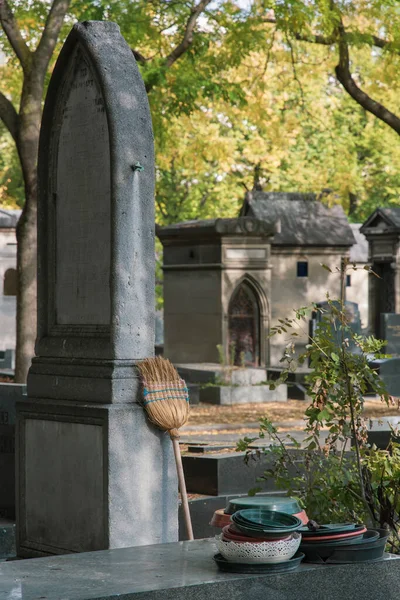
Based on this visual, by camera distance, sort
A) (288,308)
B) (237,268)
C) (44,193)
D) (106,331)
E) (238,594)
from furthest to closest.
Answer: (288,308), (237,268), (44,193), (106,331), (238,594)

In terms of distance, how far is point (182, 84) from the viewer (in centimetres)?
1797

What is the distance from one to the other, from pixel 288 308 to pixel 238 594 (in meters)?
22.5

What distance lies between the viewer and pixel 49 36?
14.9 m

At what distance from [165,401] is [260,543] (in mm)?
2141

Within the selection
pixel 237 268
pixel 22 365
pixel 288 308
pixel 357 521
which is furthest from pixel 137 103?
pixel 288 308

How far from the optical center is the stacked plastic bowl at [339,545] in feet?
16.4

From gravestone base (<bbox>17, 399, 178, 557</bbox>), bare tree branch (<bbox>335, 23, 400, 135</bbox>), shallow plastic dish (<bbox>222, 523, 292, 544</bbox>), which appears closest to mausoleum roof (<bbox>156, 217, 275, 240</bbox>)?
bare tree branch (<bbox>335, 23, 400, 135</bbox>)

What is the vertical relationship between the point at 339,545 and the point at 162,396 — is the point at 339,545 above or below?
below

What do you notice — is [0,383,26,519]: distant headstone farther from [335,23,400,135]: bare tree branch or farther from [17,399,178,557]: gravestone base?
[335,23,400,135]: bare tree branch

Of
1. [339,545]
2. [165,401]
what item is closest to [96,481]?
[165,401]

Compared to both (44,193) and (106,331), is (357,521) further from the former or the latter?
(44,193)

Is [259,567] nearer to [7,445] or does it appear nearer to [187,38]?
[7,445]

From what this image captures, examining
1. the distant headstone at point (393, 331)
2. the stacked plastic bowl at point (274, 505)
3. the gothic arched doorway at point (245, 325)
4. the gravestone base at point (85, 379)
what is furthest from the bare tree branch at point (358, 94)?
the stacked plastic bowl at point (274, 505)

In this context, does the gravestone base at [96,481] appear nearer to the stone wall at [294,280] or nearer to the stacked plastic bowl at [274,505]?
the stacked plastic bowl at [274,505]
